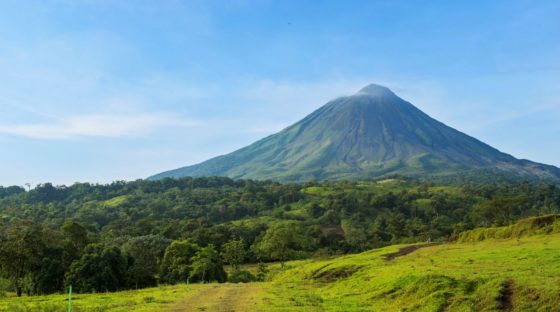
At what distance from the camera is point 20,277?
46125mm

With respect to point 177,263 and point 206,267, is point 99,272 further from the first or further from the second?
point 206,267

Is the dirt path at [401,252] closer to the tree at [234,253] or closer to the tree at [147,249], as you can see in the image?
the tree at [147,249]

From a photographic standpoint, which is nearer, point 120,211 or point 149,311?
point 149,311

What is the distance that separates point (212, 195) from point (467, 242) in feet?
380

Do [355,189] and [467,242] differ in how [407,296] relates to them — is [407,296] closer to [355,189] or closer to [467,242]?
[467,242]

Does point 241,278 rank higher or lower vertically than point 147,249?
lower

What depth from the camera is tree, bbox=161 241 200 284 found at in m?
50.4

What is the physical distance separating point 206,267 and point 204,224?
5168 centimetres

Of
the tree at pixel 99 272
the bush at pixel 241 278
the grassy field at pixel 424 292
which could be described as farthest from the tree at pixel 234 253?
the grassy field at pixel 424 292

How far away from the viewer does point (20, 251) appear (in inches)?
1735

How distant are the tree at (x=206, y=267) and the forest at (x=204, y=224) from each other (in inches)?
4.4

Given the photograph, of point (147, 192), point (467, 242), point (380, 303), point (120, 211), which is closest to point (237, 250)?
point (467, 242)

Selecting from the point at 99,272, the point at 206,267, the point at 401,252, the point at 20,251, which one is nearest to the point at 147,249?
the point at 206,267

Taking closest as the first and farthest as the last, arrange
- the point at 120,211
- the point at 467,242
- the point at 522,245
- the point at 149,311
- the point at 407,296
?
the point at 149,311, the point at 407,296, the point at 522,245, the point at 467,242, the point at 120,211
